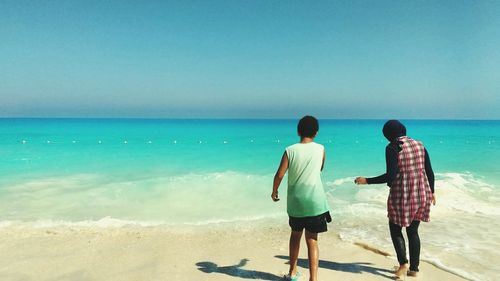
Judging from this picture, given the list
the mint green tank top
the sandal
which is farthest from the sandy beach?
the mint green tank top

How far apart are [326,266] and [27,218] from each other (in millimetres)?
6465

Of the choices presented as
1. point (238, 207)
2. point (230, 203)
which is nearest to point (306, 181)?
point (238, 207)

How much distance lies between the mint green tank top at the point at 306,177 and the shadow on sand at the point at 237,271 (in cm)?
116

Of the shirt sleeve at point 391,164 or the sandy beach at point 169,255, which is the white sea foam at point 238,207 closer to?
the sandy beach at point 169,255

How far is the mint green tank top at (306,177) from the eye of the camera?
3.66 meters

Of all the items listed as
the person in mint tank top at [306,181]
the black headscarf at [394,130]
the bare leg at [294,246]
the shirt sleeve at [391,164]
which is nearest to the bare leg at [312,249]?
the person in mint tank top at [306,181]

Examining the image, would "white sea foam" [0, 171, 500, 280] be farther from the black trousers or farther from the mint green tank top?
the mint green tank top

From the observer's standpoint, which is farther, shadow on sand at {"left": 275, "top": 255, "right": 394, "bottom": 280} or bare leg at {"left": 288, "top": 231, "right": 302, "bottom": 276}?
shadow on sand at {"left": 275, "top": 255, "right": 394, "bottom": 280}

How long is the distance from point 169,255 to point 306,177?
2.60 meters

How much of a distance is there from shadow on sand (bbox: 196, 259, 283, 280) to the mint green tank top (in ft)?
3.80

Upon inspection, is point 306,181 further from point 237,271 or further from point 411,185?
point 237,271

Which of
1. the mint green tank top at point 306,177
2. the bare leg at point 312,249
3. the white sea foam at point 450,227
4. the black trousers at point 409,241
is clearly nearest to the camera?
the mint green tank top at point 306,177

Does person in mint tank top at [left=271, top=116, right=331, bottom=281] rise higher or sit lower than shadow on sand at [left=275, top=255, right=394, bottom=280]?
higher

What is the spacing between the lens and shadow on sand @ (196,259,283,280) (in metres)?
4.38
